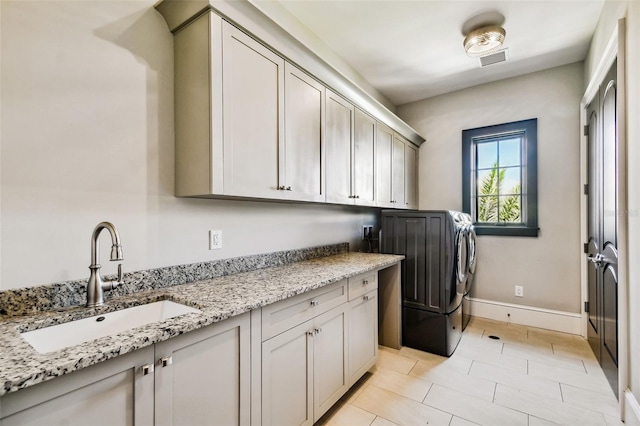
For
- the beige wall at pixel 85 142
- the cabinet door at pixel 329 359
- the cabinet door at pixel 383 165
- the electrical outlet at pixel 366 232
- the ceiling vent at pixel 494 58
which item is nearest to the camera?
the beige wall at pixel 85 142

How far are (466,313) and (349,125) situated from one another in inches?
95.8

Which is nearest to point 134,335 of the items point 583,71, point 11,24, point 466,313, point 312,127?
point 11,24

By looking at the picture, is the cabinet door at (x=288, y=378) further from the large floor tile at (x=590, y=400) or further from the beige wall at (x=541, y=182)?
the beige wall at (x=541, y=182)

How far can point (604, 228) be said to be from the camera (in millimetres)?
2242

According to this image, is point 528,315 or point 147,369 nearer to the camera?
point 147,369

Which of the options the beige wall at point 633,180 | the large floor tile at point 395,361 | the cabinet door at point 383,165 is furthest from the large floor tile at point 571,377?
the cabinet door at point 383,165

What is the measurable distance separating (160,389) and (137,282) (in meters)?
0.64

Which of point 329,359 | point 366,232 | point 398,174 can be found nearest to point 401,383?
point 329,359

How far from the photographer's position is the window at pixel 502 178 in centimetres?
326

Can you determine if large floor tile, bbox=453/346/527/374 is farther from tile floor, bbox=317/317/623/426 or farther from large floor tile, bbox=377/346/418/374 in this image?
large floor tile, bbox=377/346/418/374

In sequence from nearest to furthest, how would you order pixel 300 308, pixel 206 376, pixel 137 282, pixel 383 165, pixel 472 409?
pixel 206 376, pixel 137 282, pixel 300 308, pixel 472 409, pixel 383 165

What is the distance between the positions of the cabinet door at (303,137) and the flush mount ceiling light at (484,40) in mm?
1376

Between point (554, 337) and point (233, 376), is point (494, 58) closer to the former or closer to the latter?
point (554, 337)

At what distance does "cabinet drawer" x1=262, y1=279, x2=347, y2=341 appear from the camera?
4.56 ft
